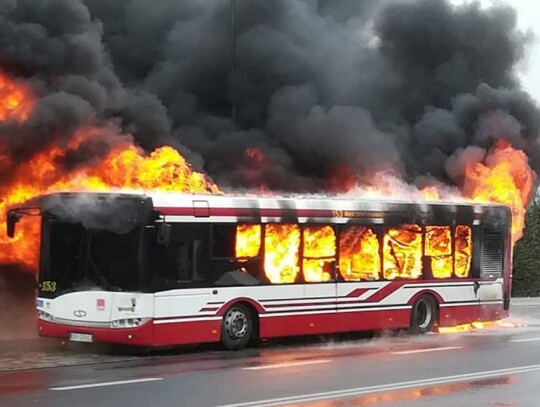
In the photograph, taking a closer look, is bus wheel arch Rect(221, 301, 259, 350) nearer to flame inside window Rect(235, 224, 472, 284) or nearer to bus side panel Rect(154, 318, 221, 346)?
bus side panel Rect(154, 318, 221, 346)

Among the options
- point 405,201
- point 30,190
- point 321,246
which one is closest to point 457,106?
point 405,201

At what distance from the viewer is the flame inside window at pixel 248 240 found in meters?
14.9

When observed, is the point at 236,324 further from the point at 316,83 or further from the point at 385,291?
the point at 316,83

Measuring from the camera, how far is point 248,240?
15.0 m

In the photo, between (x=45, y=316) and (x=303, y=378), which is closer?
(x=303, y=378)

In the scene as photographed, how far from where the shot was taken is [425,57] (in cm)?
2775

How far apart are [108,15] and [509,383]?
16.2m

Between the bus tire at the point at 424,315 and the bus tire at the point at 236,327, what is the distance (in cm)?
397

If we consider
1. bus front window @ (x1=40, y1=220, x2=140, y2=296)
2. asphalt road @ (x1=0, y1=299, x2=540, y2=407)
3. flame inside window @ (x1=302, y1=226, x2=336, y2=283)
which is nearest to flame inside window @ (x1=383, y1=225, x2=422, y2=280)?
flame inside window @ (x1=302, y1=226, x2=336, y2=283)

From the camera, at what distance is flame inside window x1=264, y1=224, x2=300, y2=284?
1527 cm

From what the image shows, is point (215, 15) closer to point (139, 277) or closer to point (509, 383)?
point (139, 277)

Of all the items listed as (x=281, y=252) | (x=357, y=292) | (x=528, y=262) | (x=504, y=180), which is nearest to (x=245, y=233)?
(x=281, y=252)

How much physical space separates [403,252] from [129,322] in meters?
5.90

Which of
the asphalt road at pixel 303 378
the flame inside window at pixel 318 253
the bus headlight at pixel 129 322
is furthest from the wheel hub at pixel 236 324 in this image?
the bus headlight at pixel 129 322
